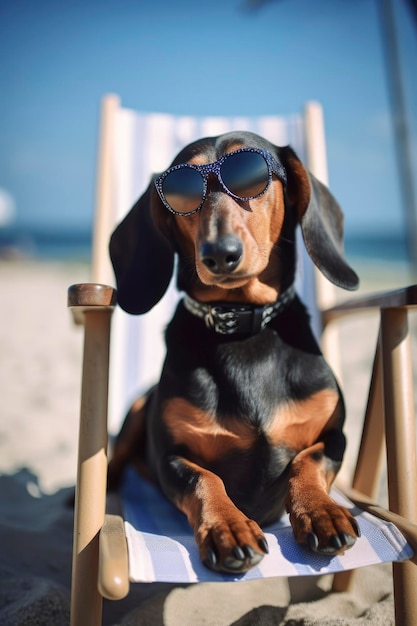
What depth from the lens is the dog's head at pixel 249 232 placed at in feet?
5.74

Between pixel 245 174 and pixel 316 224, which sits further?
pixel 316 224

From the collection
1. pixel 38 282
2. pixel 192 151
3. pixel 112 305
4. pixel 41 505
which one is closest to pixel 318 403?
pixel 112 305

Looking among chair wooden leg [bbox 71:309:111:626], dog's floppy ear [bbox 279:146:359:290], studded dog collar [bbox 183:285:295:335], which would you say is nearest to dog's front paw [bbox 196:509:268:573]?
chair wooden leg [bbox 71:309:111:626]

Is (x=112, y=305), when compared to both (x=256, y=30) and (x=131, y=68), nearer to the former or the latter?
(x=256, y=30)

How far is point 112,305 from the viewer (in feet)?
5.24

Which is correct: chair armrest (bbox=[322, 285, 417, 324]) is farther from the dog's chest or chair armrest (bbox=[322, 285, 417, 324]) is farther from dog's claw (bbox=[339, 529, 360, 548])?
dog's claw (bbox=[339, 529, 360, 548])

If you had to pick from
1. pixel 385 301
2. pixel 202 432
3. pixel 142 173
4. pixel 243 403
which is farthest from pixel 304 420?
pixel 142 173

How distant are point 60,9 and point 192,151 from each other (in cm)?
2290

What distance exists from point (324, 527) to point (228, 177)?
3.50ft

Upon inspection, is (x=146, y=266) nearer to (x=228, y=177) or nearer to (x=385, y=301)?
(x=228, y=177)

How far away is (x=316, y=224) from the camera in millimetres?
1810

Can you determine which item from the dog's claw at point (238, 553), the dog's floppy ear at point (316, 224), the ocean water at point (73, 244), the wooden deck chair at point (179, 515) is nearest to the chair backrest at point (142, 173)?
the wooden deck chair at point (179, 515)

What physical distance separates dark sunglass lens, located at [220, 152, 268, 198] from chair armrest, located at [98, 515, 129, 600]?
1.08m

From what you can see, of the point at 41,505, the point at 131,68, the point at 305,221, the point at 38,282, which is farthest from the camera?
the point at 131,68
